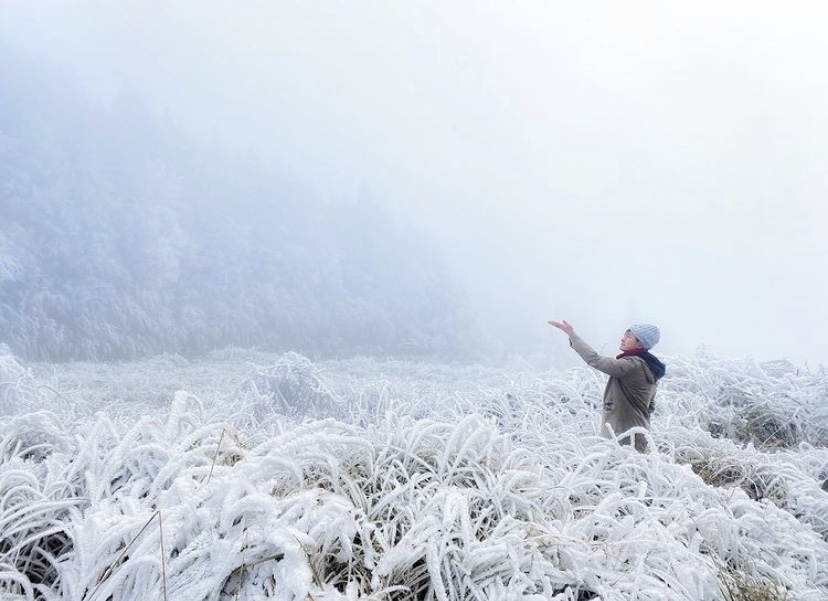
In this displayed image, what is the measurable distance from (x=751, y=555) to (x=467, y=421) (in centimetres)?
151

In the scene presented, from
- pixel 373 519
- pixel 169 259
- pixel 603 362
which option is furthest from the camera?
pixel 169 259

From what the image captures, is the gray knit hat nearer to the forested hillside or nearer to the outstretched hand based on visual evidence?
the outstretched hand

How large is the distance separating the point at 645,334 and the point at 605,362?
498 millimetres

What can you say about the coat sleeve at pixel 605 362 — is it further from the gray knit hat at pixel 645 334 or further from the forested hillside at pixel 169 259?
the forested hillside at pixel 169 259

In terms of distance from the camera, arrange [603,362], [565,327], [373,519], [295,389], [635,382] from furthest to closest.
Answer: [295,389] < [565,327] < [635,382] < [603,362] < [373,519]

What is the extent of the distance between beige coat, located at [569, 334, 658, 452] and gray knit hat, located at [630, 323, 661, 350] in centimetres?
14

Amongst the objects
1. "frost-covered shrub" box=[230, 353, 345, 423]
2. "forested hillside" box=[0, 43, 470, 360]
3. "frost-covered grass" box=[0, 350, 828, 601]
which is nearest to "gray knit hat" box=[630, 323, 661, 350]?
"frost-covered grass" box=[0, 350, 828, 601]

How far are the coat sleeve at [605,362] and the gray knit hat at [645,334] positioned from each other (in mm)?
231

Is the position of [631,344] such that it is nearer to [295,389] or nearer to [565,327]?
[565,327]

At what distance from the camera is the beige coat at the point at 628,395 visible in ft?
14.0

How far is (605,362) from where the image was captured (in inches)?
164

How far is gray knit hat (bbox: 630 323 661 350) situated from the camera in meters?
4.38

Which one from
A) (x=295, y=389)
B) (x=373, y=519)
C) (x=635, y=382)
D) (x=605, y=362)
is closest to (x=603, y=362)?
(x=605, y=362)

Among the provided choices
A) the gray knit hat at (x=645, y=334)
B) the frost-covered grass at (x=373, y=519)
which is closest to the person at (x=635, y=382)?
the gray knit hat at (x=645, y=334)
